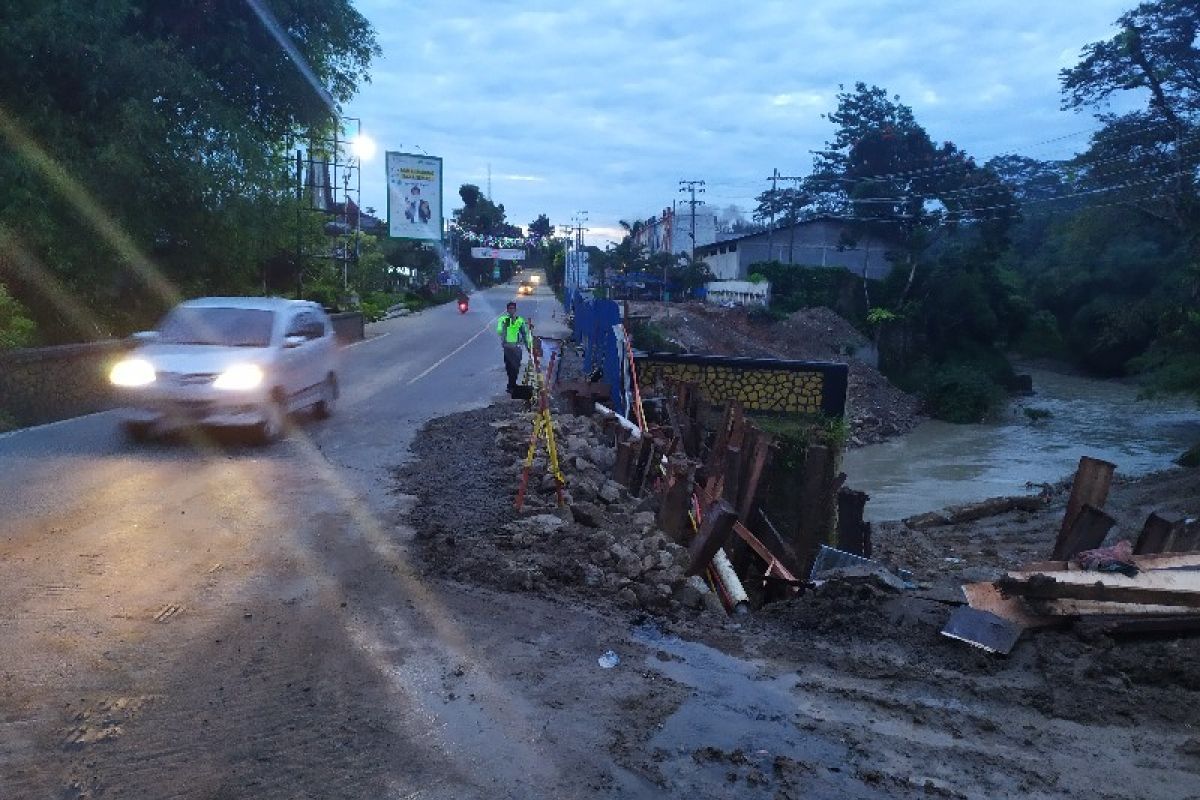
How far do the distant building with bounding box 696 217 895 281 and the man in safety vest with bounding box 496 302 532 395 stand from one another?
40646 millimetres

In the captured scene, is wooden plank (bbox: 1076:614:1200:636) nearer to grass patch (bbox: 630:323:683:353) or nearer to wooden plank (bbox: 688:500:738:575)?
wooden plank (bbox: 688:500:738:575)

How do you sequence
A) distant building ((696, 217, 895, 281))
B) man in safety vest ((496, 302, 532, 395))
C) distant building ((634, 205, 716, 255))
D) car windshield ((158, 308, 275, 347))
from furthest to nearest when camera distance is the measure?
distant building ((634, 205, 716, 255)) → distant building ((696, 217, 895, 281)) → man in safety vest ((496, 302, 532, 395)) → car windshield ((158, 308, 275, 347))

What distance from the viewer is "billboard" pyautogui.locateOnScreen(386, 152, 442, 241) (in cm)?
4681

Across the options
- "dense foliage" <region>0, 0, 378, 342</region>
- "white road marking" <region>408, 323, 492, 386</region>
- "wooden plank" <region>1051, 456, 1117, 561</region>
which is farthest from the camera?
"white road marking" <region>408, 323, 492, 386</region>

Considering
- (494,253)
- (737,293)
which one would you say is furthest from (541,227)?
(737,293)

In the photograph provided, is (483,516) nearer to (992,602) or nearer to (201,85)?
(992,602)

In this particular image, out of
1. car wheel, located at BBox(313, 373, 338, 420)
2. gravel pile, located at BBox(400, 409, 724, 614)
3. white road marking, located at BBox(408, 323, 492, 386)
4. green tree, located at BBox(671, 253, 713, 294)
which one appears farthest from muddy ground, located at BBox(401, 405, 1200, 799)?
green tree, located at BBox(671, 253, 713, 294)

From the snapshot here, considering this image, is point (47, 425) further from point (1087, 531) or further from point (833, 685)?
point (1087, 531)

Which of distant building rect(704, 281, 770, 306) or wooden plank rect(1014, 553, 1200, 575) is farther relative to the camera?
distant building rect(704, 281, 770, 306)

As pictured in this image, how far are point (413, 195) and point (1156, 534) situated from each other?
43401 mm

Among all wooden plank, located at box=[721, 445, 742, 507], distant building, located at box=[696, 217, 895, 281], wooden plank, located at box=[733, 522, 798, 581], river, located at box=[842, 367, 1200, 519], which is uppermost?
distant building, located at box=[696, 217, 895, 281]

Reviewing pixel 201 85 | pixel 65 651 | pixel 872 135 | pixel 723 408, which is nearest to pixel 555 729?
pixel 65 651

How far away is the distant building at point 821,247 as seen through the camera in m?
55.2

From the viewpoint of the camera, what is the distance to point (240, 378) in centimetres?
1069
